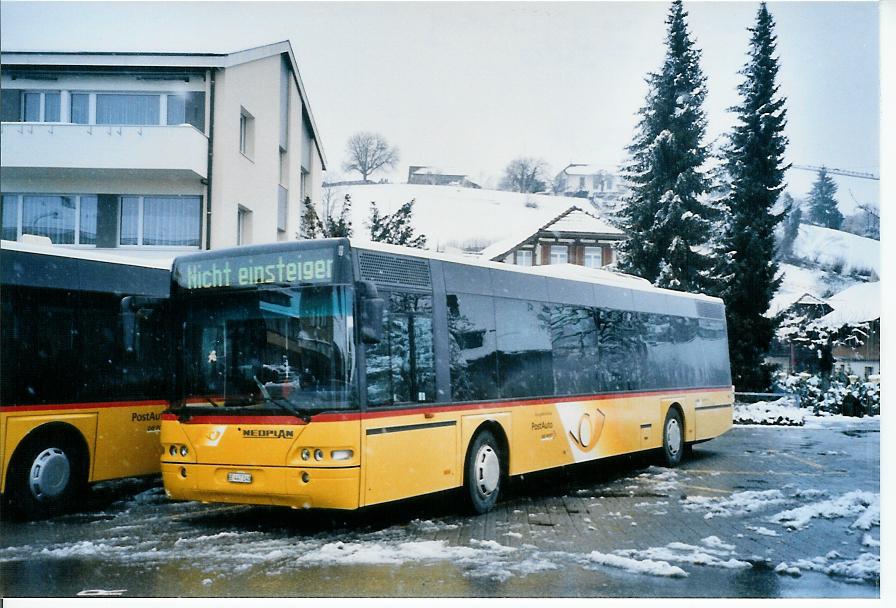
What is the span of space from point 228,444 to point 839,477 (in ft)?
25.5

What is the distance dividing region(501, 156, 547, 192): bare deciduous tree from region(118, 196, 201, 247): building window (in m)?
4.91

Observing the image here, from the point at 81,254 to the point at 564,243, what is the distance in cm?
651

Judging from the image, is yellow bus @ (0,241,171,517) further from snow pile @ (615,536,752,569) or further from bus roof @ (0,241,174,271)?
snow pile @ (615,536,752,569)

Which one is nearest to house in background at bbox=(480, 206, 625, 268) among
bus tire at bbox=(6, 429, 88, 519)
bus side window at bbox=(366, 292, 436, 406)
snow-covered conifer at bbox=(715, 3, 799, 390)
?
snow-covered conifer at bbox=(715, 3, 799, 390)

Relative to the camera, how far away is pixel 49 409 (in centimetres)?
1005

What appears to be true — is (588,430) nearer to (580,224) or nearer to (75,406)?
(580,224)

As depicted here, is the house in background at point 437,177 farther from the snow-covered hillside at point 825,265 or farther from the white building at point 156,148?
the snow-covered hillside at point 825,265

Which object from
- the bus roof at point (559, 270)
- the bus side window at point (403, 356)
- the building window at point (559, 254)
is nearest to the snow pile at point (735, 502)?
the bus roof at point (559, 270)

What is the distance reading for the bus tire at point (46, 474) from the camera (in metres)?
9.92

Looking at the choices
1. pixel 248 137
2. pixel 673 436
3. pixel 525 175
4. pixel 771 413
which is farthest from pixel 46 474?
Answer: pixel 771 413

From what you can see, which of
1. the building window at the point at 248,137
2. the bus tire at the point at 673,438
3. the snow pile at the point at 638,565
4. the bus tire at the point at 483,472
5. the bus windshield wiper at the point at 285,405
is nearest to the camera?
the snow pile at the point at 638,565

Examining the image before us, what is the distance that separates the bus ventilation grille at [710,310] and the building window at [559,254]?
11.1 feet
